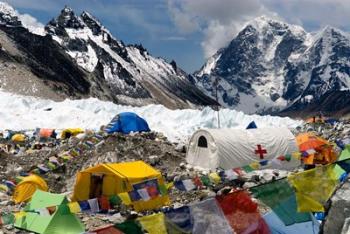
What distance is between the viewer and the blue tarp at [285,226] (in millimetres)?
10477

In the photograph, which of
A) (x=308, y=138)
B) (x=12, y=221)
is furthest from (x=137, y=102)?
(x=12, y=221)

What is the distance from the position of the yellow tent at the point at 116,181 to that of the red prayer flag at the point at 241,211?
8670 millimetres

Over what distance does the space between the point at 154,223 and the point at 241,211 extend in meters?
1.92

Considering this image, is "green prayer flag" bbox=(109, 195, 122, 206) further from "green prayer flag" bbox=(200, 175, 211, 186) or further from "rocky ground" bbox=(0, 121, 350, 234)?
"green prayer flag" bbox=(200, 175, 211, 186)

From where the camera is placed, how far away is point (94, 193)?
794 inches

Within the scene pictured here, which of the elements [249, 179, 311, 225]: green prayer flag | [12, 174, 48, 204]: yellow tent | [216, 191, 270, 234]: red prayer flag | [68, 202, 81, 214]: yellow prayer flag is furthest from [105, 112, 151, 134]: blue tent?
[216, 191, 270, 234]: red prayer flag

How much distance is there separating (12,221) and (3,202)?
506 centimetres

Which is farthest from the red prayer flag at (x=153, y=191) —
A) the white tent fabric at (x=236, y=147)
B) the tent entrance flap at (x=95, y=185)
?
the white tent fabric at (x=236, y=147)

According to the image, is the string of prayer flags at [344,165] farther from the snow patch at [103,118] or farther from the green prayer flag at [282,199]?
the snow patch at [103,118]

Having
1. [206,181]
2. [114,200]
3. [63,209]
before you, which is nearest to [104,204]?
[114,200]

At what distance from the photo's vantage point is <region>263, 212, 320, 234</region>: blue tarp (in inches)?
412

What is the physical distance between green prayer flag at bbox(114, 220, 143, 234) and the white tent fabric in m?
17.8

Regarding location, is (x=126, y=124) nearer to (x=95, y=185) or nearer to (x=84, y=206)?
(x=95, y=185)

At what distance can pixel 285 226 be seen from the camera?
10664mm
